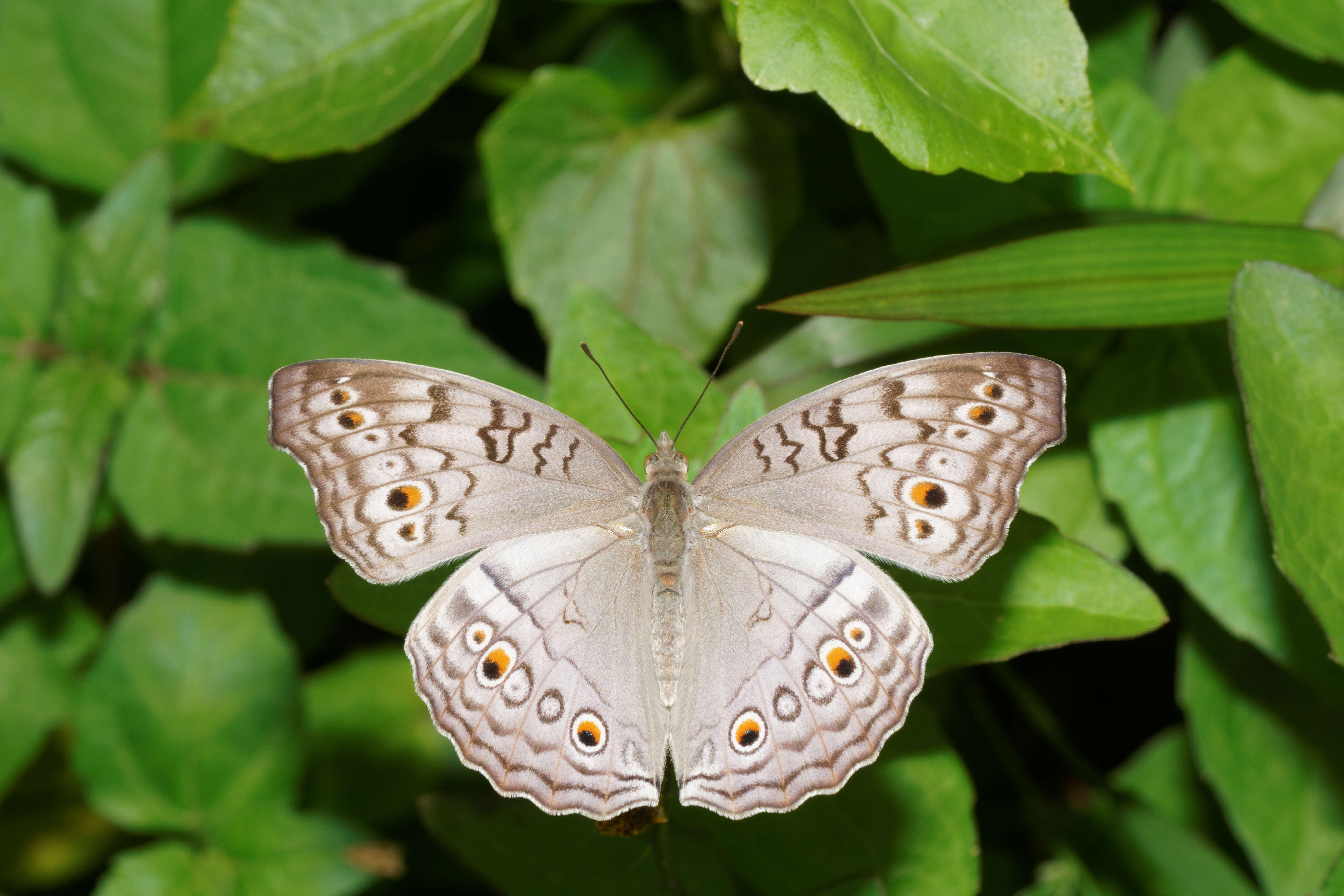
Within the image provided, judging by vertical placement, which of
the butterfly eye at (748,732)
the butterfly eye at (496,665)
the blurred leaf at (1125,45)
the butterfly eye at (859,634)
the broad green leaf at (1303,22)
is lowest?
the butterfly eye at (496,665)

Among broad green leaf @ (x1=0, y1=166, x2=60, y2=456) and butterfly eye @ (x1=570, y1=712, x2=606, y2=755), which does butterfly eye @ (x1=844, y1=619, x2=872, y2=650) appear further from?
broad green leaf @ (x1=0, y1=166, x2=60, y2=456)

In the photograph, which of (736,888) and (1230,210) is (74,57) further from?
(1230,210)

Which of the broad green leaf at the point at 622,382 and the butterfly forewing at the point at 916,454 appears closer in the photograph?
the butterfly forewing at the point at 916,454

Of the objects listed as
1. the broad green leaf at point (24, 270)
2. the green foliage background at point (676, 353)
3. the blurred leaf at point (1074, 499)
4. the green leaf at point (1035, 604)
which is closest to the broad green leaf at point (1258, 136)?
the green foliage background at point (676, 353)

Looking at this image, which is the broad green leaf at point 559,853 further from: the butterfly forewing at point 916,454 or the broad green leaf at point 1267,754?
the broad green leaf at point 1267,754

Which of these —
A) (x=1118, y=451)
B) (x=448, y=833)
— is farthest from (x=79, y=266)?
(x=1118, y=451)

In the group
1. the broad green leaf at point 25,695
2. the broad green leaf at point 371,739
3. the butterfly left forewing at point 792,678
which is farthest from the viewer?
the broad green leaf at point 371,739

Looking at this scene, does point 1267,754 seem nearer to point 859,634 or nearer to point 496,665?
point 859,634
